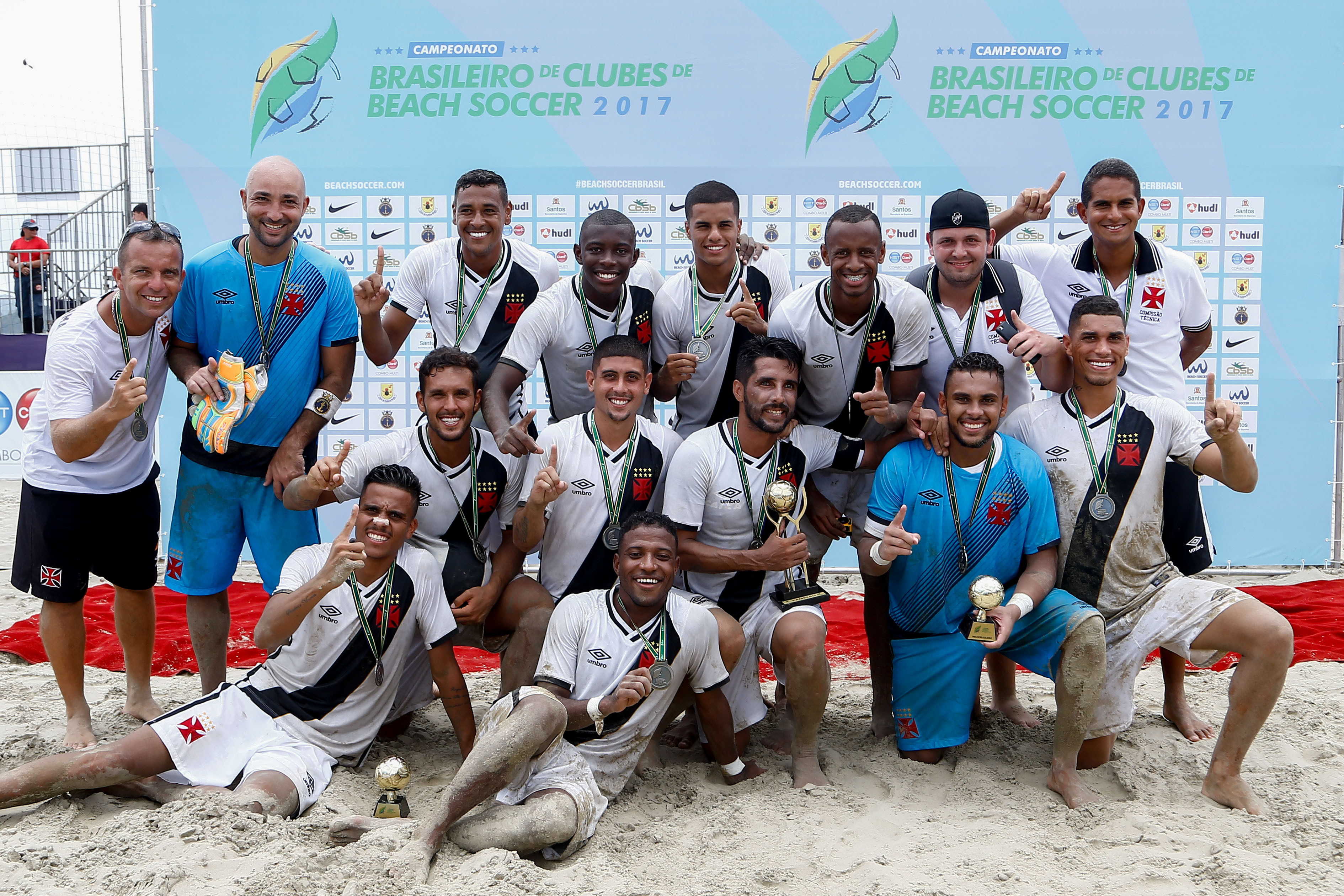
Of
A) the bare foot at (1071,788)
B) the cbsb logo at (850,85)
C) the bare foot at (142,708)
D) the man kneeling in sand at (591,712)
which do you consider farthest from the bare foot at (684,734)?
the cbsb logo at (850,85)

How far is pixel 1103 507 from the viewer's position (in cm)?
400

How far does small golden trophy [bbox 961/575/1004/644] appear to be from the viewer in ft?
12.0

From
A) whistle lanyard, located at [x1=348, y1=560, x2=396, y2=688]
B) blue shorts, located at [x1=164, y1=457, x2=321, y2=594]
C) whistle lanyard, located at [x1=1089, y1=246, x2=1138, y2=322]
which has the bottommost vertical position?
whistle lanyard, located at [x1=348, y1=560, x2=396, y2=688]

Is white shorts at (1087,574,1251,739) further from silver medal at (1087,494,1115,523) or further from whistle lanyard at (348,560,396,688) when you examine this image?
whistle lanyard at (348,560,396,688)

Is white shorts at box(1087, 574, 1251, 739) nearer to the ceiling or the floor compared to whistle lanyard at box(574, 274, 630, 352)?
nearer to the floor

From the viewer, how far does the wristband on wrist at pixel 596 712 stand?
11.4ft

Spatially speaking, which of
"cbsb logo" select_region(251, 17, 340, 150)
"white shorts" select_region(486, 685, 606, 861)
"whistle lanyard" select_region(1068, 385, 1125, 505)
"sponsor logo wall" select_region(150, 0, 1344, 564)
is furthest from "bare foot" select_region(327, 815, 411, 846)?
"cbsb logo" select_region(251, 17, 340, 150)

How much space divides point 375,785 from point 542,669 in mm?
858

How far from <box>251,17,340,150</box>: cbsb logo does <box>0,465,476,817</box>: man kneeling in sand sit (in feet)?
14.7

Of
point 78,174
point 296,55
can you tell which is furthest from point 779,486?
point 78,174

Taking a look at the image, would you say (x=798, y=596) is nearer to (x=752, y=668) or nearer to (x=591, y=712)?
(x=752, y=668)

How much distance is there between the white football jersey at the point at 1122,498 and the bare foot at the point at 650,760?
6.23 feet

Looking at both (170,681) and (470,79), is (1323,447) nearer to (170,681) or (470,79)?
(470,79)

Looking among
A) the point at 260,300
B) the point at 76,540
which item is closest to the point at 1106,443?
the point at 260,300
